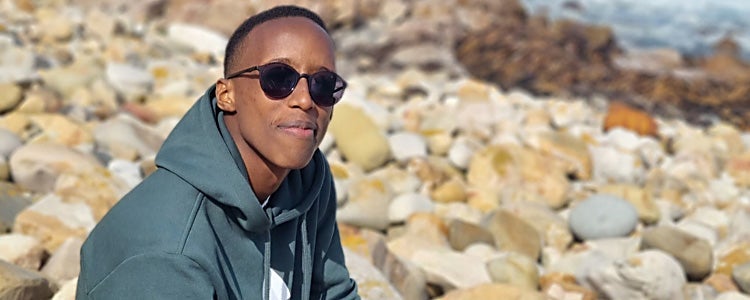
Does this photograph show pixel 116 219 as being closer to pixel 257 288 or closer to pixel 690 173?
pixel 257 288

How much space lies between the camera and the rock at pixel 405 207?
19.5 feet

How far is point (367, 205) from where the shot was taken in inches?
232

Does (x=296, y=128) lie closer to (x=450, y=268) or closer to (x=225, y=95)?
(x=225, y=95)

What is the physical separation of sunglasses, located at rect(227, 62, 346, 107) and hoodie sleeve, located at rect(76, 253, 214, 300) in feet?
1.56

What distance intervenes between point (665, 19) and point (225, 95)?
85.3 ft

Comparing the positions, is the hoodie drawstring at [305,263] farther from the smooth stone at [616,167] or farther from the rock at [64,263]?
the smooth stone at [616,167]

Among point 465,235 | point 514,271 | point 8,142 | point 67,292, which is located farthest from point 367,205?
point 67,292

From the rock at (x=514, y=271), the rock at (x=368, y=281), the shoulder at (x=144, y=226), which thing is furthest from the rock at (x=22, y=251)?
the rock at (x=514, y=271)

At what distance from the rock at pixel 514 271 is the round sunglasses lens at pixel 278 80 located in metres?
2.98

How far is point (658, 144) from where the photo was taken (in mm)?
9539

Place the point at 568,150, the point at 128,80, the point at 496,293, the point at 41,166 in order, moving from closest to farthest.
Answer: the point at 496,293
the point at 41,166
the point at 568,150
the point at 128,80

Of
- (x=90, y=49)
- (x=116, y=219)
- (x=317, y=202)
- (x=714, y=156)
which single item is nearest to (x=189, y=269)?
(x=116, y=219)

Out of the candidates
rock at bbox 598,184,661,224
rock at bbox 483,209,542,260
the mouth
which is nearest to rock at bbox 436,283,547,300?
rock at bbox 483,209,542,260

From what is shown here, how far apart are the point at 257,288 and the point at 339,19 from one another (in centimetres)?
1623
